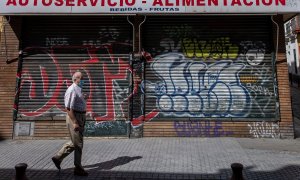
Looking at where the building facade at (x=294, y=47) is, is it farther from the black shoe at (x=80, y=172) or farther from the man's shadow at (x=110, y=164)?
the black shoe at (x=80, y=172)

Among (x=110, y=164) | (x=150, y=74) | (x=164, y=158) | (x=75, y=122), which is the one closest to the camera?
(x=75, y=122)

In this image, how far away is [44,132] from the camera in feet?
30.7

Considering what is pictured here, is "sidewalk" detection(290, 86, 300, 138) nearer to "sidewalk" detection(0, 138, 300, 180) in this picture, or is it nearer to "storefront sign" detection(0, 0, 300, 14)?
"sidewalk" detection(0, 138, 300, 180)

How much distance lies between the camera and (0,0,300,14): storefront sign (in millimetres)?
8766

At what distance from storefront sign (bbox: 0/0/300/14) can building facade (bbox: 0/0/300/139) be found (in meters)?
0.48

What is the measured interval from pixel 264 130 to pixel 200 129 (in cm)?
188

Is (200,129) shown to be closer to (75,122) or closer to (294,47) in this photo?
(75,122)

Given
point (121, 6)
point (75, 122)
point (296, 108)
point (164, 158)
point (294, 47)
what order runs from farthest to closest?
point (294, 47) → point (296, 108) → point (121, 6) → point (164, 158) → point (75, 122)

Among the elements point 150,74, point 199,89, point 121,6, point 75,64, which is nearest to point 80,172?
point 150,74

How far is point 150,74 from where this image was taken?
9.55 meters

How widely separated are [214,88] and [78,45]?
4.38 m

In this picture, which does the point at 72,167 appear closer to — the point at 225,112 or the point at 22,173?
the point at 22,173

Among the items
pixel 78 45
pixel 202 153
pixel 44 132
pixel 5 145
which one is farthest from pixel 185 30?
pixel 5 145

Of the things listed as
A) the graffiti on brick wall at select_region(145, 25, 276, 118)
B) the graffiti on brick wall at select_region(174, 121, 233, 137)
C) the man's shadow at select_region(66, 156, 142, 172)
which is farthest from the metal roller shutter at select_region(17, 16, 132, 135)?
the man's shadow at select_region(66, 156, 142, 172)
